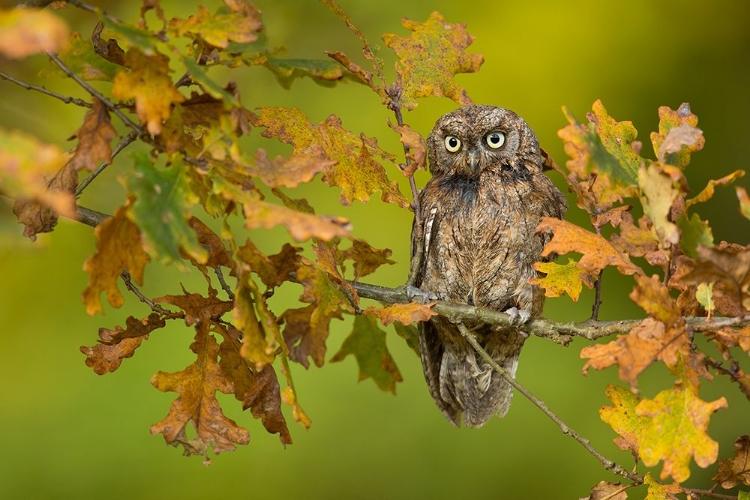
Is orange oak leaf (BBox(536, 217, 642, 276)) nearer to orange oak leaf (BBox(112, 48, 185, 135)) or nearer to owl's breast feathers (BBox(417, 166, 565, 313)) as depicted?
orange oak leaf (BBox(112, 48, 185, 135))

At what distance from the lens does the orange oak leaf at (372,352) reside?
1846mm

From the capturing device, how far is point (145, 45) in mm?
1006

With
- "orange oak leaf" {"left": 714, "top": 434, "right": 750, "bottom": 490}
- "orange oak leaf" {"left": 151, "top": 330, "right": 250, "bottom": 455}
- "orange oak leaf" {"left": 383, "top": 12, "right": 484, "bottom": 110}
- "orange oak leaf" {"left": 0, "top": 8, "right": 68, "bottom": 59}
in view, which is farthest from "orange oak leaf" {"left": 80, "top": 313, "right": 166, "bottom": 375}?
"orange oak leaf" {"left": 714, "top": 434, "right": 750, "bottom": 490}

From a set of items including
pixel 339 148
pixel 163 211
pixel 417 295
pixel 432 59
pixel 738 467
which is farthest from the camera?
pixel 417 295

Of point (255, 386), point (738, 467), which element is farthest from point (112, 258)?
point (738, 467)

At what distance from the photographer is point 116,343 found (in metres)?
1.44

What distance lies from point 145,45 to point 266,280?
1.37 ft

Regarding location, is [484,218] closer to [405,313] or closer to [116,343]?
Result: [405,313]

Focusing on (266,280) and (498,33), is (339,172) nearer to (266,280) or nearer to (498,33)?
(266,280)

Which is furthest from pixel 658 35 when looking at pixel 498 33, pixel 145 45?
pixel 145 45

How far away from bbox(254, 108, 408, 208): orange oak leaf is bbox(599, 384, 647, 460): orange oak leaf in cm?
47

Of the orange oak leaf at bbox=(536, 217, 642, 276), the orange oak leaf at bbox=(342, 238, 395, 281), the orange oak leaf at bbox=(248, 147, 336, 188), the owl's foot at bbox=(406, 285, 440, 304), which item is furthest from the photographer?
the owl's foot at bbox=(406, 285, 440, 304)

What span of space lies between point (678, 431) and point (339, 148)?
2.35ft

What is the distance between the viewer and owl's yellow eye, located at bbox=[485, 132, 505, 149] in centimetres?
218
